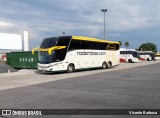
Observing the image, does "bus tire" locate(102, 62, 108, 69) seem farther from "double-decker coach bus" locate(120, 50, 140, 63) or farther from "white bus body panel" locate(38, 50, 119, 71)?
"double-decker coach bus" locate(120, 50, 140, 63)

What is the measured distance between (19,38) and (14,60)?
206ft

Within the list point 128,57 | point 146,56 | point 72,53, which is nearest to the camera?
point 72,53

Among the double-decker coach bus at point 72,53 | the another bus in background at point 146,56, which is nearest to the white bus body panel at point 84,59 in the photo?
the double-decker coach bus at point 72,53

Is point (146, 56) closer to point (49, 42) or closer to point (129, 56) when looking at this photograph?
point (129, 56)

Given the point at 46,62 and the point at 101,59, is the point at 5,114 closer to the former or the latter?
the point at 46,62

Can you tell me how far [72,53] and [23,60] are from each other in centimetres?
903

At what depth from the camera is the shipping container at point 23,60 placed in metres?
30.6

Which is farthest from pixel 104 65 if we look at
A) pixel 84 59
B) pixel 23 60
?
pixel 23 60

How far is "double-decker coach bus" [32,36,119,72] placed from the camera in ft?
77.9

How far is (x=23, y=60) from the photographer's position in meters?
32.0

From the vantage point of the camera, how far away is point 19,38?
3708 inches

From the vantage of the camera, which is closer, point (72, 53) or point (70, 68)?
point (72, 53)

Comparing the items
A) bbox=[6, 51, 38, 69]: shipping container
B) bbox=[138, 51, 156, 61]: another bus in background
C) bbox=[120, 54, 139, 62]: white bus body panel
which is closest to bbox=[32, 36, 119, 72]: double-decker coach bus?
bbox=[6, 51, 38, 69]: shipping container

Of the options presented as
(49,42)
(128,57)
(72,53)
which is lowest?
(128,57)
